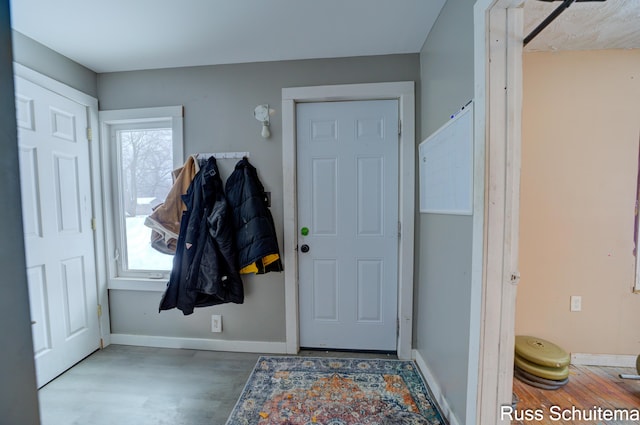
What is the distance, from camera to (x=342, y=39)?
1594mm

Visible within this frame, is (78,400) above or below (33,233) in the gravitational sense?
below

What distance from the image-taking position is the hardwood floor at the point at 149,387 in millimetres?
1373

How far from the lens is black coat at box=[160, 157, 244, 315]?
5.61 feet

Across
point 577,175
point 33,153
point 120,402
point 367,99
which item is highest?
point 367,99

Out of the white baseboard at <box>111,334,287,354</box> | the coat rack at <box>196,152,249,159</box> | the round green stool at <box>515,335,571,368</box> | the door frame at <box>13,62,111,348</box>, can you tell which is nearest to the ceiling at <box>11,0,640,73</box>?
the door frame at <box>13,62,111,348</box>

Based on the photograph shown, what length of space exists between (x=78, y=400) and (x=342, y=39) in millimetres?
2909

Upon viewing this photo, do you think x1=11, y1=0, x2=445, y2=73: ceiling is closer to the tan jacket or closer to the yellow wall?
the tan jacket

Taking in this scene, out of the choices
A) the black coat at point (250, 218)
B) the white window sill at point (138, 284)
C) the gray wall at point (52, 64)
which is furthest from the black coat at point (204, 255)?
the gray wall at point (52, 64)

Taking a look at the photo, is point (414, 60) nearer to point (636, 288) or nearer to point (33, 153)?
point (636, 288)

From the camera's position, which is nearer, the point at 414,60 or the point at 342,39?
the point at 342,39

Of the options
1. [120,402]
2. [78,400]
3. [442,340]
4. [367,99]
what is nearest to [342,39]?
[367,99]

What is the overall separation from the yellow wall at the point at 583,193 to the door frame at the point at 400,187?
2.66 feet

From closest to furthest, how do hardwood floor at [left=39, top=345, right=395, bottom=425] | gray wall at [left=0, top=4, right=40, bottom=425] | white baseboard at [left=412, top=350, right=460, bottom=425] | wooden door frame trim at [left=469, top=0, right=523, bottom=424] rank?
1. gray wall at [left=0, top=4, right=40, bottom=425]
2. wooden door frame trim at [left=469, top=0, right=523, bottom=424]
3. white baseboard at [left=412, top=350, right=460, bottom=425]
4. hardwood floor at [left=39, top=345, right=395, bottom=425]

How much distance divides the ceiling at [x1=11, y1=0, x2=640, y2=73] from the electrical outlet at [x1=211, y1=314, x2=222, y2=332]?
2.05m
